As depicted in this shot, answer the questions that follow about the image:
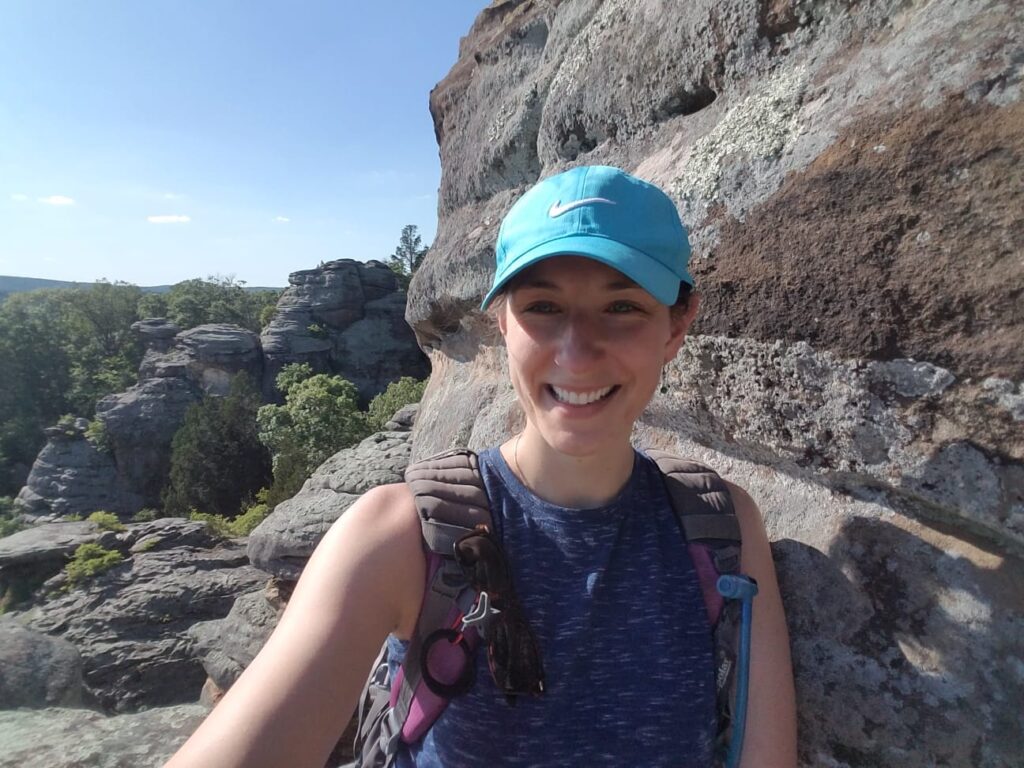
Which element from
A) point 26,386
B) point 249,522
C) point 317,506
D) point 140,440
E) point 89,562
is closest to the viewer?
point 317,506

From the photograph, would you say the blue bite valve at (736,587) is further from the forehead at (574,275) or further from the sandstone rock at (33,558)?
the sandstone rock at (33,558)

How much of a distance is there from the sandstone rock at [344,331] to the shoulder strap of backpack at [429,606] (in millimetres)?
33154

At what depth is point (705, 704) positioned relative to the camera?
135 cm

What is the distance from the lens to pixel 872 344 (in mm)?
1384

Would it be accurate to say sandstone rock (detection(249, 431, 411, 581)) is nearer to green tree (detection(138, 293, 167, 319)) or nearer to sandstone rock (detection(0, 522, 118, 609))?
sandstone rock (detection(0, 522, 118, 609))

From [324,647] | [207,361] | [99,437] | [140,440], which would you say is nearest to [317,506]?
[324,647]

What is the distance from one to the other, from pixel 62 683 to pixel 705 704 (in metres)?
11.0

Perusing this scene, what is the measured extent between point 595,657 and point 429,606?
0.38 m

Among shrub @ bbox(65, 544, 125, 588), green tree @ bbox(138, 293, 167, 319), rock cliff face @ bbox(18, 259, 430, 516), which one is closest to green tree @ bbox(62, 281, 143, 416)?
green tree @ bbox(138, 293, 167, 319)

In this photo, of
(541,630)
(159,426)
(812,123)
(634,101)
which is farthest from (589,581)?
(159,426)

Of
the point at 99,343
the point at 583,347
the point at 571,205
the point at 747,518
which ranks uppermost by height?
the point at 571,205

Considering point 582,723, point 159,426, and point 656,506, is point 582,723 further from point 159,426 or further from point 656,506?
point 159,426

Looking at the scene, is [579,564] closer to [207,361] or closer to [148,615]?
[148,615]

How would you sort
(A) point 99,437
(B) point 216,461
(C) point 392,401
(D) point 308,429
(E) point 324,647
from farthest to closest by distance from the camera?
(A) point 99,437
(B) point 216,461
(C) point 392,401
(D) point 308,429
(E) point 324,647
